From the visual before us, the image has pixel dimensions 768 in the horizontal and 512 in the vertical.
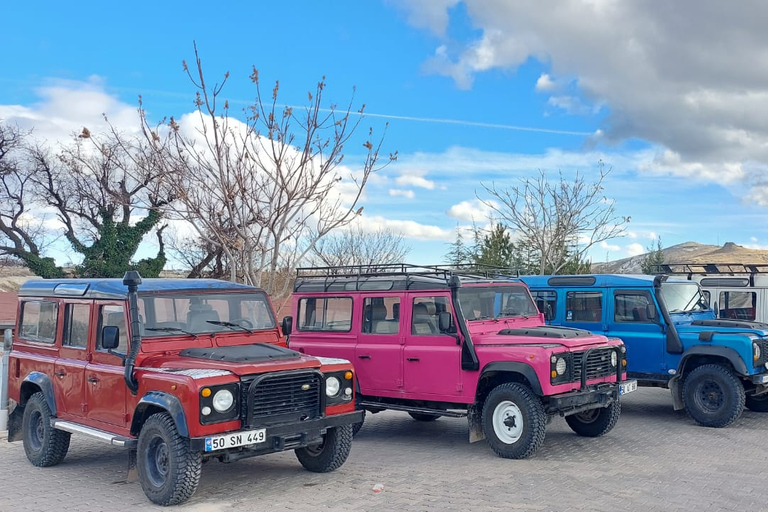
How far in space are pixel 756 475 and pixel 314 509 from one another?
4736 mm

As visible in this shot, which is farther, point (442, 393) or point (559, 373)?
point (442, 393)

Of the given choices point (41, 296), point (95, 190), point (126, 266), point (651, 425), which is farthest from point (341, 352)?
point (95, 190)

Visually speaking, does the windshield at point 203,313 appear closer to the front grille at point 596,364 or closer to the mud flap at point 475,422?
the mud flap at point 475,422

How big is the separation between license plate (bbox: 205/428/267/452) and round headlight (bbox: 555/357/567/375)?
3.52 m

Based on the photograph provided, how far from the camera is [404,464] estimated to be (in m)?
8.50

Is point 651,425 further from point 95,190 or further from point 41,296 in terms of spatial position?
point 95,190

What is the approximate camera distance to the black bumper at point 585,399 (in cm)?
835

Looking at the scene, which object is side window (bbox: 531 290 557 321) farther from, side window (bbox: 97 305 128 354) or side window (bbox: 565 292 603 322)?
side window (bbox: 97 305 128 354)

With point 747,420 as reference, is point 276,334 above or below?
above

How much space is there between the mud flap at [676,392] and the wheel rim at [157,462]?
743 centimetres

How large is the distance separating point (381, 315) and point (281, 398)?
3.14 meters

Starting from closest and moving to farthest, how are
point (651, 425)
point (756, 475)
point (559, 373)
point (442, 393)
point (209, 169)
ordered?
point (756, 475)
point (559, 373)
point (442, 393)
point (651, 425)
point (209, 169)

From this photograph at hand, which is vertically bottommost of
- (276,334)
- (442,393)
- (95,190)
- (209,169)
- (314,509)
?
(314,509)

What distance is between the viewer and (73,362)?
8.11m
